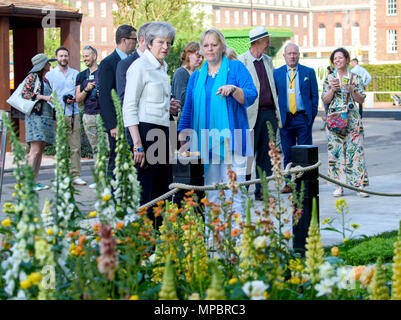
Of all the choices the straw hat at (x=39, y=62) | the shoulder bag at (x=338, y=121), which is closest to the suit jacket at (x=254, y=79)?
the shoulder bag at (x=338, y=121)

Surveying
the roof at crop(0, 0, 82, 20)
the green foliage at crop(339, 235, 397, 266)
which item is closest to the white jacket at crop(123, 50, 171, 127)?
the green foliage at crop(339, 235, 397, 266)

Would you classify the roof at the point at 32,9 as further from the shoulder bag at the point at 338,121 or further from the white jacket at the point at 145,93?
the white jacket at the point at 145,93

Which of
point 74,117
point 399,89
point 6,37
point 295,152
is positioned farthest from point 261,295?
point 399,89

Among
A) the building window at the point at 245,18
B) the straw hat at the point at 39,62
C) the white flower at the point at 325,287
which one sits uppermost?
the building window at the point at 245,18

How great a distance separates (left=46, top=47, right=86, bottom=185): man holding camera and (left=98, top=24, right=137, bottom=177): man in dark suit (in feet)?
14.5

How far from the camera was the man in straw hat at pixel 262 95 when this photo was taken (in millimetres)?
10367

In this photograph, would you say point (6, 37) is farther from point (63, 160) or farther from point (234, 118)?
point (63, 160)

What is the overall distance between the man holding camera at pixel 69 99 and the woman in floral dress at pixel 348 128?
3.80m

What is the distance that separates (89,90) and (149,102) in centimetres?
515

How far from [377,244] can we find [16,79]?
14.3 meters

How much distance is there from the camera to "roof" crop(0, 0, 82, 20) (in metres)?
17.6

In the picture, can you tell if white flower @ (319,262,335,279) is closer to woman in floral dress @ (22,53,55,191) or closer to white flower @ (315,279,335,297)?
white flower @ (315,279,335,297)

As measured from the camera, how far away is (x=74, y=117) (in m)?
12.5

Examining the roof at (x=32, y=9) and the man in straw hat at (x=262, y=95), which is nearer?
the man in straw hat at (x=262, y=95)
